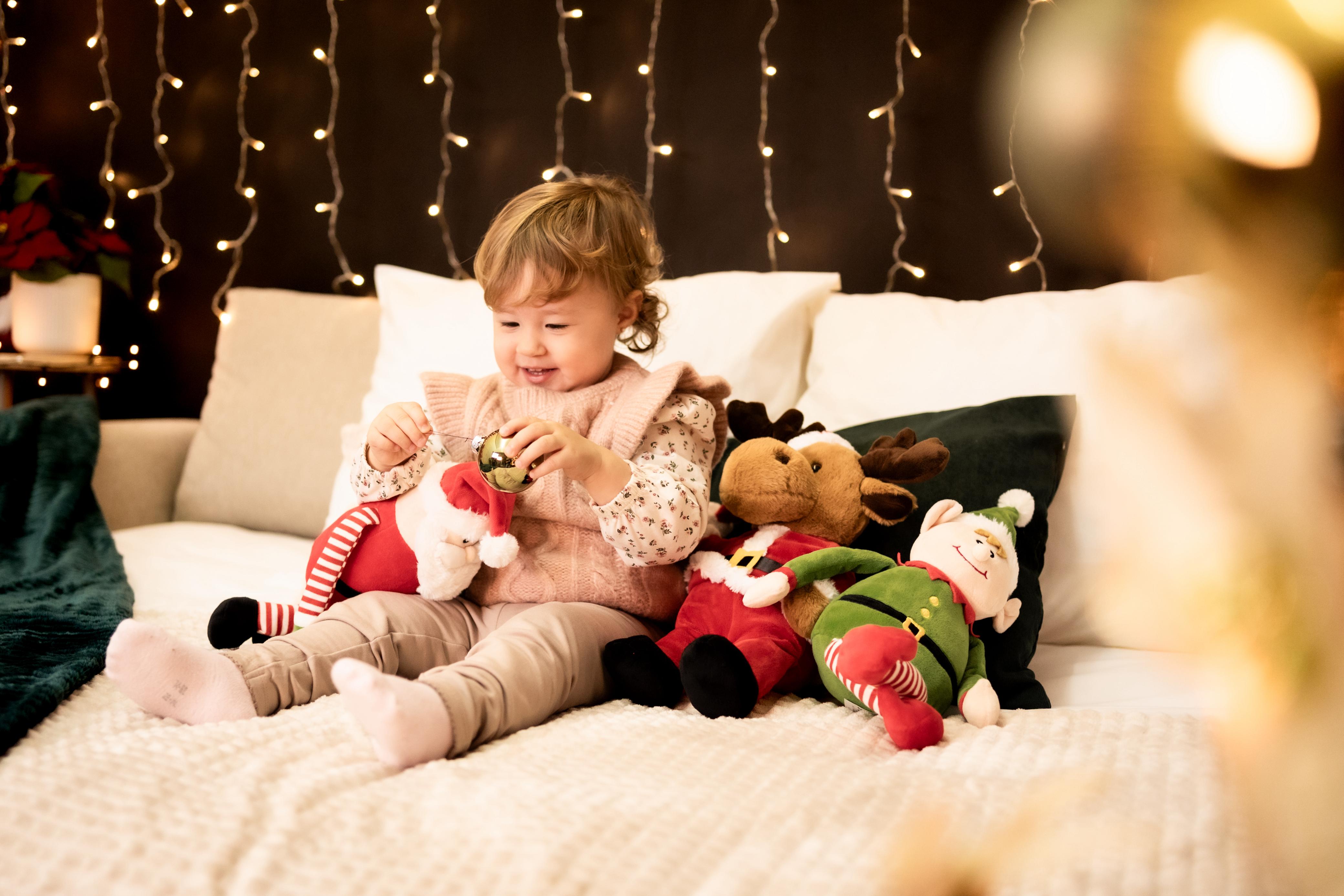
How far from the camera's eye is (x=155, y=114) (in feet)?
7.98

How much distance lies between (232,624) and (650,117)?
138cm

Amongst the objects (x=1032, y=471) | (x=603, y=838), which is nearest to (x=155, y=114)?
(x=1032, y=471)

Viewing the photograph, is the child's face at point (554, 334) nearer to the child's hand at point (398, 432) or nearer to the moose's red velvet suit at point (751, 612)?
the child's hand at point (398, 432)

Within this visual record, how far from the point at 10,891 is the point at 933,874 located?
54 cm

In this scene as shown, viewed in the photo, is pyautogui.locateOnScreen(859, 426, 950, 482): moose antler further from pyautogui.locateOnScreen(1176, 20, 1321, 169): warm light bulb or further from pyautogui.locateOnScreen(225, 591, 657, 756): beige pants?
pyautogui.locateOnScreen(1176, 20, 1321, 169): warm light bulb

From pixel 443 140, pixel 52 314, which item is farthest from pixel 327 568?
pixel 52 314

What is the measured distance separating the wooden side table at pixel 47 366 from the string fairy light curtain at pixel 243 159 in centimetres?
28

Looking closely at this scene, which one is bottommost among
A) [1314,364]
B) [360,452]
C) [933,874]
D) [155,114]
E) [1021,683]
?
[1021,683]

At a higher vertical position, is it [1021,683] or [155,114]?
[155,114]

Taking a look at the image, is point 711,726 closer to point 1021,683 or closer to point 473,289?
point 1021,683

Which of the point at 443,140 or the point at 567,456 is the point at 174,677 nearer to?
the point at 567,456

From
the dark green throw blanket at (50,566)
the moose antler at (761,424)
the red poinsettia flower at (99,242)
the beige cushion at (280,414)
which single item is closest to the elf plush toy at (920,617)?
A: the moose antler at (761,424)

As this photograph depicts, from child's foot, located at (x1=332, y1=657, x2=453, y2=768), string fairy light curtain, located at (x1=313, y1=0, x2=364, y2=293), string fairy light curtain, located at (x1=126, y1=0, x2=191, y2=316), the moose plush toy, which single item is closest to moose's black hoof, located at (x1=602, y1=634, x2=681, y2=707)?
the moose plush toy

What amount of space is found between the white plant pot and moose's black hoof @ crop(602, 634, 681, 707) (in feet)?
5.92
